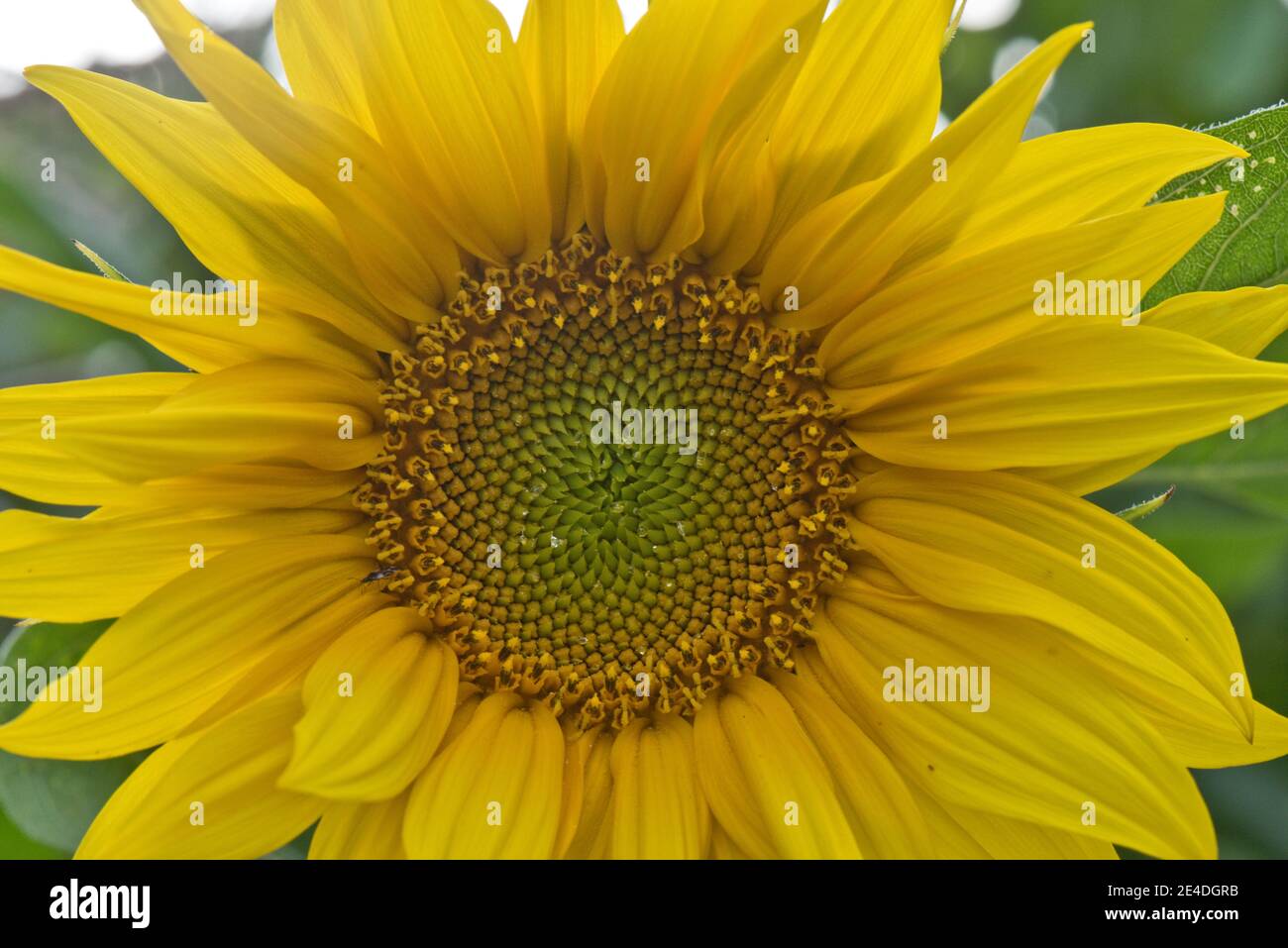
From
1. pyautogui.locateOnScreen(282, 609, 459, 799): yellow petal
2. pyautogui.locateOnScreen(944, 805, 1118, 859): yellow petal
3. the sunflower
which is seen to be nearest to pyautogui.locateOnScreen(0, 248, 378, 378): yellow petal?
the sunflower

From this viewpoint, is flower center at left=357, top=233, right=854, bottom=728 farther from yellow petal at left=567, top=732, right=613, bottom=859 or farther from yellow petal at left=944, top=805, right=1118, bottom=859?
yellow petal at left=944, top=805, right=1118, bottom=859

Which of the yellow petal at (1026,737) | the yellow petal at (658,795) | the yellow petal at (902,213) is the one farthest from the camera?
the yellow petal at (658,795)

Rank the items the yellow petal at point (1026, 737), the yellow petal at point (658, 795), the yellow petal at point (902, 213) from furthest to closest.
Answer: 1. the yellow petal at point (658, 795)
2. the yellow petal at point (1026, 737)
3. the yellow petal at point (902, 213)

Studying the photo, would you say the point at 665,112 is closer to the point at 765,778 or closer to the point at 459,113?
the point at 459,113

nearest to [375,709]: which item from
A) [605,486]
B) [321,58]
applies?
[605,486]

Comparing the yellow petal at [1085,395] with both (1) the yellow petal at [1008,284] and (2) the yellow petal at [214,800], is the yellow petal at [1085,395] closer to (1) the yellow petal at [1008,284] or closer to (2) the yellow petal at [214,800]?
(1) the yellow petal at [1008,284]

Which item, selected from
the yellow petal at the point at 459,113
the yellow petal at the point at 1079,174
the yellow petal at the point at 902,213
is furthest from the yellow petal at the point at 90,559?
the yellow petal at the point at 1079,174
